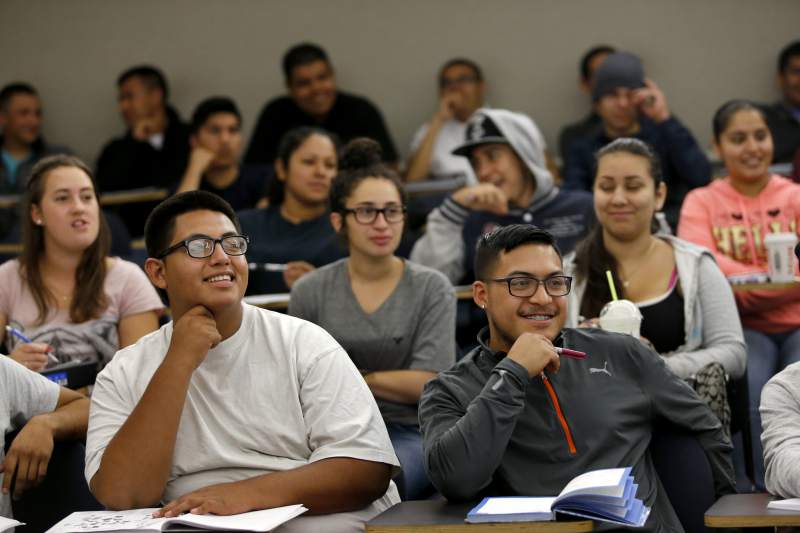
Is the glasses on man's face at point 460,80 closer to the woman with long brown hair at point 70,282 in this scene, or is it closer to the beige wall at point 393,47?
the beige wall at point 393,47

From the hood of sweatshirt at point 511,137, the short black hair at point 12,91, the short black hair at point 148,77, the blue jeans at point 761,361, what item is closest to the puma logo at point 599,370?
the blue jeans at point 761,361

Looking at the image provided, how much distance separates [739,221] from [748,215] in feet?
0.13

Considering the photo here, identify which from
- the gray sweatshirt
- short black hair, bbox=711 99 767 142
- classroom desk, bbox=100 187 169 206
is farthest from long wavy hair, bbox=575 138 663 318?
classroom desk, bbox=100 187 169 206

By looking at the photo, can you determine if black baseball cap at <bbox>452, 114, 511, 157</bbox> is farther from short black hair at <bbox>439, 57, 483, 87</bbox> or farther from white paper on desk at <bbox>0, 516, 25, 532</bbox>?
white paper on desk at <bbox>0, 516, 25, 532</bbox>

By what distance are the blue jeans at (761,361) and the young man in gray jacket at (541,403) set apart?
88 cm

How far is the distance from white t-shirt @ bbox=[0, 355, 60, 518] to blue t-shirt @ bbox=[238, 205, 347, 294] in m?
1.46

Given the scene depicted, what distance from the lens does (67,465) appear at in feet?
8.93

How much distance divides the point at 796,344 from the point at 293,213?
1.95 metres

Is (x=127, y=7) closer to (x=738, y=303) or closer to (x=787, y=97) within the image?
(x=787, y=97)

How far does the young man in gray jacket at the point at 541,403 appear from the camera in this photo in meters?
2.31

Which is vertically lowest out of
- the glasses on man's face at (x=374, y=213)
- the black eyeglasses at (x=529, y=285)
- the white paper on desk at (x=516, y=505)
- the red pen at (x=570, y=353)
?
the white paper on desk at (x=516, y=505)

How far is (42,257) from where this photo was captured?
12.1 feet

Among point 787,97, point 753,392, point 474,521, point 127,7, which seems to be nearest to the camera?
point 474,521

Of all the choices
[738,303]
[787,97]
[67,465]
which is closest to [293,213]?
[738,303]
